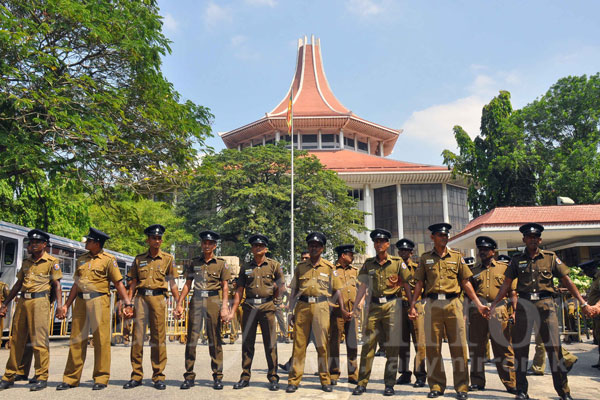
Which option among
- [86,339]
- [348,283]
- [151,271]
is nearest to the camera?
[86,339]

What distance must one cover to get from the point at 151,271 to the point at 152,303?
385 millimetres

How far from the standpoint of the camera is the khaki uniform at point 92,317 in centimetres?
636

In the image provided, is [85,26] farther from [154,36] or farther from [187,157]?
[187,157]

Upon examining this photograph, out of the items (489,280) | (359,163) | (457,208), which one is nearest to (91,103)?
(489,280)

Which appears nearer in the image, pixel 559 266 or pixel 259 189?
pixel 559 266

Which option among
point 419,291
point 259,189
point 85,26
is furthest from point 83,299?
point 259,189

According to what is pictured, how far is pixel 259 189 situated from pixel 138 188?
48.8ft

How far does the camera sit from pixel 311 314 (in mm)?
6465

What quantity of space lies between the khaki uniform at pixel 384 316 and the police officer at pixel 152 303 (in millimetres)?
2351

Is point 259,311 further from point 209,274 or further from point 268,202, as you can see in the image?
point 268,202

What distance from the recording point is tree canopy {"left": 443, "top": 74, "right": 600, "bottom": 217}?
89.6 ft

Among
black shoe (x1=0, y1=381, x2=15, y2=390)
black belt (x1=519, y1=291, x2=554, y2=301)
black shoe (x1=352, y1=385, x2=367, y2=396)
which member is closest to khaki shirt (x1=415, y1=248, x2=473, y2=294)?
black belt (x1=519, y1=291, x2=554, y2=301)

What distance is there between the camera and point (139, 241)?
3416cm

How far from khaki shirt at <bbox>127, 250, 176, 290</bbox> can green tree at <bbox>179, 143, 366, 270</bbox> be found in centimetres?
2084
